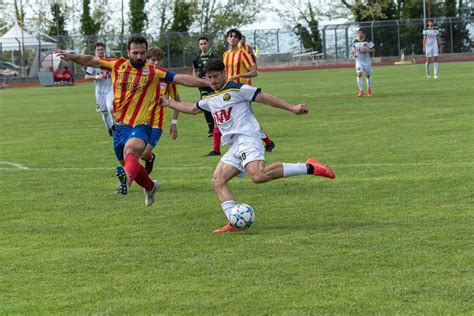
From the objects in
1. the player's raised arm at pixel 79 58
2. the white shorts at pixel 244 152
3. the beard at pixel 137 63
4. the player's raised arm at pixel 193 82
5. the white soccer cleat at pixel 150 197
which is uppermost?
the player's raised arm at pixel 79 58

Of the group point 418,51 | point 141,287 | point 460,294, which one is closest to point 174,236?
point 141,287

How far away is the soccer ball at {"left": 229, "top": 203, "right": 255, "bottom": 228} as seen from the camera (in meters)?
9.16

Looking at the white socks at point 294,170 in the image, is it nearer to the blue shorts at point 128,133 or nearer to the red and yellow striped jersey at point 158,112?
the red and yellow striped jersey at point 158,112

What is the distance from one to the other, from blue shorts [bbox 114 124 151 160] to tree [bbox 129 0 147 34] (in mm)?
71492

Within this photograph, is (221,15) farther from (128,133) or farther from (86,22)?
(128,133)

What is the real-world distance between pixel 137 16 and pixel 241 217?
74.7 meters

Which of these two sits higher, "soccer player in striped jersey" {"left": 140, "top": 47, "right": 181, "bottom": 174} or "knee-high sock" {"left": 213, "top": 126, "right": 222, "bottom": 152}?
"soccer player in striped jersey" {"left": 140, "top": 47, "right": 181, "bottom": 174}

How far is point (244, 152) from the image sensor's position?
9594mm

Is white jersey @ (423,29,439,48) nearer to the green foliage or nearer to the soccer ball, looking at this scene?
the soccer ball

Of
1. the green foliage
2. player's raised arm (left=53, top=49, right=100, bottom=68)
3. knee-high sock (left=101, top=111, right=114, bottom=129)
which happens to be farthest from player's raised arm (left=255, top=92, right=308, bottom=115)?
the green foliage

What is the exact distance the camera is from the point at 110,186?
42.3 ft

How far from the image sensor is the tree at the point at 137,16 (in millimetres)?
82438

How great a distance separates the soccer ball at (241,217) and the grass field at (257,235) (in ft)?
0.34

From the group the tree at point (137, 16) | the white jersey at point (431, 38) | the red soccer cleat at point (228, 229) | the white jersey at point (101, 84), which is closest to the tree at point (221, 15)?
the tree at point (137, 16)
